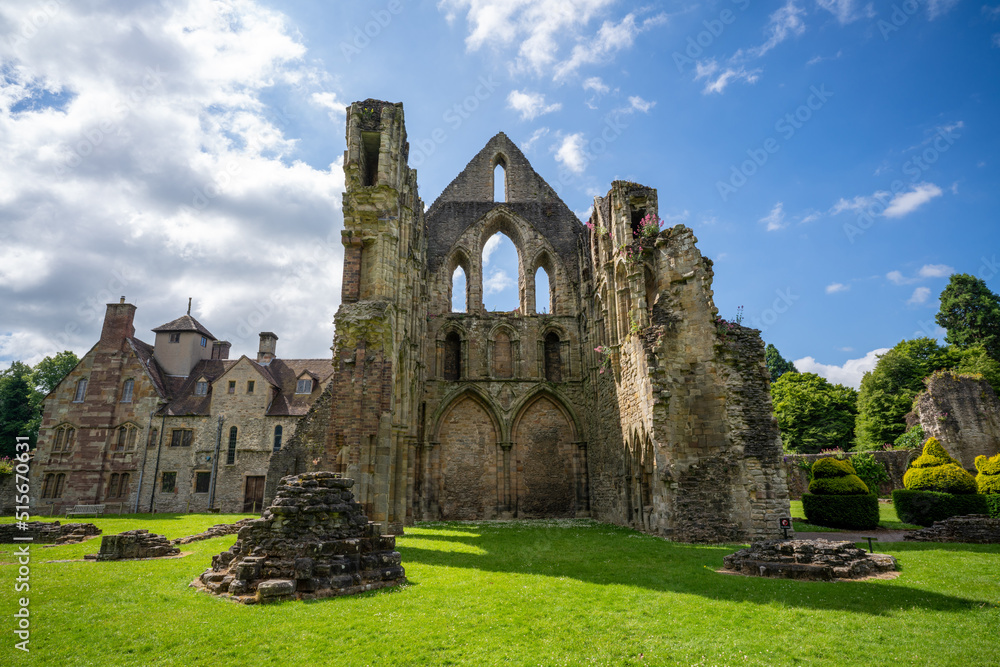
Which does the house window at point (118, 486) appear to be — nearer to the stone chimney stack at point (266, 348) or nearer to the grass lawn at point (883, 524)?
the stone chimney stack at point (266, 348)

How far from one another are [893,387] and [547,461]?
30.1 m

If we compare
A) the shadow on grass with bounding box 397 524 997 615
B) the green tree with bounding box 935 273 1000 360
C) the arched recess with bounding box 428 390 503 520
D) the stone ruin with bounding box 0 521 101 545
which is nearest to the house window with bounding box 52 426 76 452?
the stone ruin with bounding box 0 521 101 545

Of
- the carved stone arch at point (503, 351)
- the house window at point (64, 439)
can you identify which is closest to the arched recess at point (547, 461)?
the carved stone arch at point (503, 351)

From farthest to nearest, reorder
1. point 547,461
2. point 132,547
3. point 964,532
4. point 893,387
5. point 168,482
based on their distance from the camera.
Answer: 1. point 893,387
2. point 168,482
3. point 547,461
4. point 964,532
5. point 132,547

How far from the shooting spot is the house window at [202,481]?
28141 millimetres

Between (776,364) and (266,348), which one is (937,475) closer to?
(266,348)

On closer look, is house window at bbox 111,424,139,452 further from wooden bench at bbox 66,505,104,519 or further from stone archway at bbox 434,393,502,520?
stone archway at bbox 434,393,502,520

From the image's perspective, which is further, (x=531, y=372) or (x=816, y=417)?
(x=816, y=417)

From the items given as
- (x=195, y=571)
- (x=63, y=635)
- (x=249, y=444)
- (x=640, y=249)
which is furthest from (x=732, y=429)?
(x=249, y=444)

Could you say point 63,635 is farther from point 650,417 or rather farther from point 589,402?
point 589,402

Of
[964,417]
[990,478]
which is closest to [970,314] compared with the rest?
[964,417]

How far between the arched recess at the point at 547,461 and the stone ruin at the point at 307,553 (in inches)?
592

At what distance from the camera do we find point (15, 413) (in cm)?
3381

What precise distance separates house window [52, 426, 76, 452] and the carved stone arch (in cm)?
2452
